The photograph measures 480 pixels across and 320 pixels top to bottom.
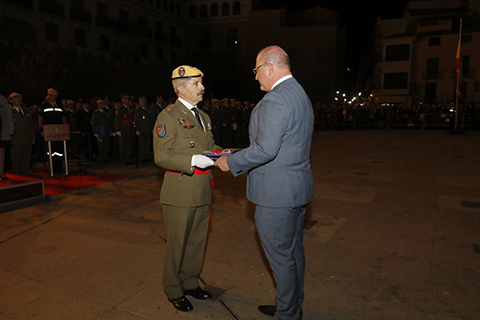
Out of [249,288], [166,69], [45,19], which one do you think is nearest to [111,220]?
[249,288]

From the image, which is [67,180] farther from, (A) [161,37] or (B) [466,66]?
(B) [466,66]

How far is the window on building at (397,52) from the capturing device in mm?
39875

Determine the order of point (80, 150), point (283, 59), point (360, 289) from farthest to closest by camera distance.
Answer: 1. point (80, 150)
2. point (360, 289)
3. point (283, 59)

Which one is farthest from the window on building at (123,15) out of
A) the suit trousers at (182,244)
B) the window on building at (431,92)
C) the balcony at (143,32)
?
the suit trousers at (182,244)

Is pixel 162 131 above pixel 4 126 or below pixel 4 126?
above

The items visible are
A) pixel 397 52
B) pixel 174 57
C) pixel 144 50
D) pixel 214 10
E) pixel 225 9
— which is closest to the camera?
pixel 144 50

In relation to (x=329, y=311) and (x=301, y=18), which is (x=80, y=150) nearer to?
(x=329, y=311)

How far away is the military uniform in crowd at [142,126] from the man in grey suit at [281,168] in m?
8.68

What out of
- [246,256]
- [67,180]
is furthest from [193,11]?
[246,256]

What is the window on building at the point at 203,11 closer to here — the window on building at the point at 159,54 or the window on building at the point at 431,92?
the window on building at the point at 159,54

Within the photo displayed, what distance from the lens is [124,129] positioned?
435 inches

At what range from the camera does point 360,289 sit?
3301 mm

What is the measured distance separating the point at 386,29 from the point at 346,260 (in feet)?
164

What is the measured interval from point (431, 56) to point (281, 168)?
43148 mm
